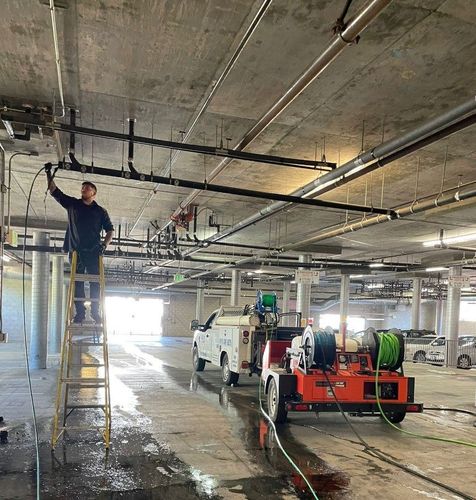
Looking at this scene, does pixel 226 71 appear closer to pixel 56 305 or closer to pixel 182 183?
pixel 182 183

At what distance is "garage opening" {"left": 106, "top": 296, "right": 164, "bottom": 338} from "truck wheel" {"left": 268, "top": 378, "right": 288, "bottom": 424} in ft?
108

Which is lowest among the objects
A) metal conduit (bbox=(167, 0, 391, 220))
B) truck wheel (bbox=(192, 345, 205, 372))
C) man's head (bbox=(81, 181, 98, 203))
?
truck wheel (bbox=(192, 345, 205, 372))

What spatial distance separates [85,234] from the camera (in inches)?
259

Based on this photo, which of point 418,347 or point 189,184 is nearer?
point 189,184

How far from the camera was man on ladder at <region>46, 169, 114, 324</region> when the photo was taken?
255 inches

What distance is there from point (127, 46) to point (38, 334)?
12.2 m

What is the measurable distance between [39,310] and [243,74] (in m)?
12.3

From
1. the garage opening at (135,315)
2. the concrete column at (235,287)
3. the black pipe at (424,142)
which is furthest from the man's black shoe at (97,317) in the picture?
the garage opening at (135,315)

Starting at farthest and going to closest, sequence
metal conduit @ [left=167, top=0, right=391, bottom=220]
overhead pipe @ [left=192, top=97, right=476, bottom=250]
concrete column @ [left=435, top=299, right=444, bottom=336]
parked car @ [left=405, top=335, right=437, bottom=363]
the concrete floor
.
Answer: concrete column @ [left=435, top=299, right=444, bottom=336]
parked car @ [left=405, top=335, right=437, bottom=363]
overhead pipe @ [left=192, top=97, right=476, bottom=250]
the concrete floor
metal conduit @ [left=167, top=0, right=391, bottom=220]

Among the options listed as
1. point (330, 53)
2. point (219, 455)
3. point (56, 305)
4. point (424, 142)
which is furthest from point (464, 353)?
point (330, 53)

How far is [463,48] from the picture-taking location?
4762mm

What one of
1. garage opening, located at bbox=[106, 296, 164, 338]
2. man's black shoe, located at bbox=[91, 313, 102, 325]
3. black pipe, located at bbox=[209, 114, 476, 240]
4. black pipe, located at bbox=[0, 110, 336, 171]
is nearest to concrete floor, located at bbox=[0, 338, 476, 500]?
man's black shoe, located at bbox=[91, 313, 102, 325]

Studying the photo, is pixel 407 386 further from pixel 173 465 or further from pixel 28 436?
pixel 28 436

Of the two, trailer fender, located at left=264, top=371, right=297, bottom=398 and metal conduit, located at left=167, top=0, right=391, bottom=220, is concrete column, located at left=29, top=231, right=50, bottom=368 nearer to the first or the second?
trailer fender, located at left=264, top=371, right=297, bottom=398
